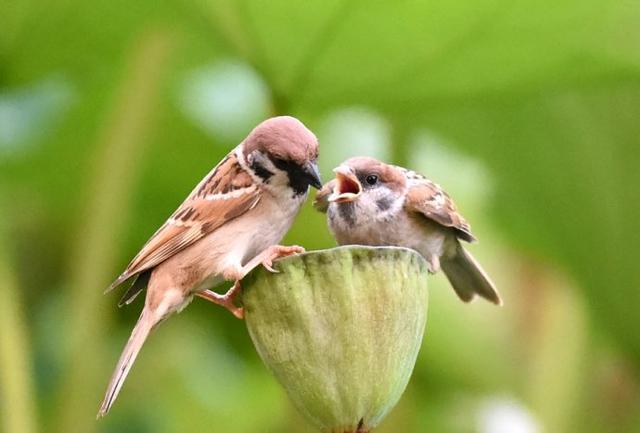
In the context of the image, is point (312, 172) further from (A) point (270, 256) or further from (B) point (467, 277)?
(B) point (467, 277)

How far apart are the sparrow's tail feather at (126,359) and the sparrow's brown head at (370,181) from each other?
247 millimetres

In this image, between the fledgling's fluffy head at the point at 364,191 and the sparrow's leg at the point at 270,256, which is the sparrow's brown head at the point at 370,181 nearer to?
the fledgling's fluffy head at the point at 364,191

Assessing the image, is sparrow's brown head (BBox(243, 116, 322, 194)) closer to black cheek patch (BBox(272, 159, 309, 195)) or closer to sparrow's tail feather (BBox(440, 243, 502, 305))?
black cheek patch (BBox(272, 159, 309, 195))

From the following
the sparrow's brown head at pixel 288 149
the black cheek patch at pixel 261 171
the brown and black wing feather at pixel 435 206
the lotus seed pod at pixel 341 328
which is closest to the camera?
the lotus seed pod at pixel 341 328

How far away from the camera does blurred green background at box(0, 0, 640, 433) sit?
4.15ft

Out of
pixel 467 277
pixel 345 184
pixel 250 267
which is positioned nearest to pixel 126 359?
pixel 250 267

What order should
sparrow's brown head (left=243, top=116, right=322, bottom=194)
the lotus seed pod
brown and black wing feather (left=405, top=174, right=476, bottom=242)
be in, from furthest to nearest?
brown and black wing feather (left=405, top=174, right=476, bottom=242)
sparrow's brown head (left=243, top=116, right=322, bottom=194)
the lotus seed pod

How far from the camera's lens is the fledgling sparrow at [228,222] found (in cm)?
110

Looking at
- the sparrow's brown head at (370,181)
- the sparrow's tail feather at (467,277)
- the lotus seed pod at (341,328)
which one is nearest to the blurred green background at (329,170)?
the sparrow's brown head at (370,181)

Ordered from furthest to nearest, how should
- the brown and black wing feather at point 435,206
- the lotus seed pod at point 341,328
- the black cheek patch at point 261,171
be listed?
the brown and black wing feather at point 435,206 < the black cheek patch at point 261,171 < the lotus seed pod at point 341,328

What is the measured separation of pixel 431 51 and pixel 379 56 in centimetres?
7

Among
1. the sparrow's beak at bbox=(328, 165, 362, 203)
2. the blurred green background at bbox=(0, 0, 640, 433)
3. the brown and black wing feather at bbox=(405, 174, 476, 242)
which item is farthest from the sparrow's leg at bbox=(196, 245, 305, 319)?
the brown and black wing feather at bbox=(405, 174, 476, 242)

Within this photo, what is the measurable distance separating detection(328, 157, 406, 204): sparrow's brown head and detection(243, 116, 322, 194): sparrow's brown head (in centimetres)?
4

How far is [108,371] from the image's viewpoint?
1.89m
